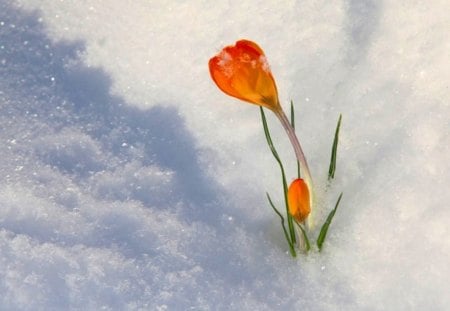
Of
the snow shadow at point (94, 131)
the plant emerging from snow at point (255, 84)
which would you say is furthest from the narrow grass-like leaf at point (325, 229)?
the snow shadow at point (94, 131)

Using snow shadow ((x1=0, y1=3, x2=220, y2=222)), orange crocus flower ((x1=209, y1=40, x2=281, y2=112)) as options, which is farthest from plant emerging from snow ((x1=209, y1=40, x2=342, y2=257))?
snow shadow ((x1=0, y1=3, x2=220, y2=222))

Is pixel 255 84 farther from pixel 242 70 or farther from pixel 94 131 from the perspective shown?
pixel 94 131

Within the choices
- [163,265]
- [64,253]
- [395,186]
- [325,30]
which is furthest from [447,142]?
[64,253]

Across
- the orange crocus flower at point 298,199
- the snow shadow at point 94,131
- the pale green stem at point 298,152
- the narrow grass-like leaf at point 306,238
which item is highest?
the snow shadow at point 94,131

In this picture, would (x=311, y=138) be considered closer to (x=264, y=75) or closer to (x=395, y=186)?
(x=395, y=186)

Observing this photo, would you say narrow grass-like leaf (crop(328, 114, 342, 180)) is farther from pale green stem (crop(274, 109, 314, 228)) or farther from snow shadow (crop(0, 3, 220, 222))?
snow shadow (crop(0, 3, 220, 222))

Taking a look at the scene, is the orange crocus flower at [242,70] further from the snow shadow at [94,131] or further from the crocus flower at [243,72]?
the snow shadow at [94,131]

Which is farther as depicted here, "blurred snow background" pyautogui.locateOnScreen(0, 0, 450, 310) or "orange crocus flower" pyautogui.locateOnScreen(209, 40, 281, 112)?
"blurred snow background" pyautogui.locateOnScreen(0, 0, 450, 310)
